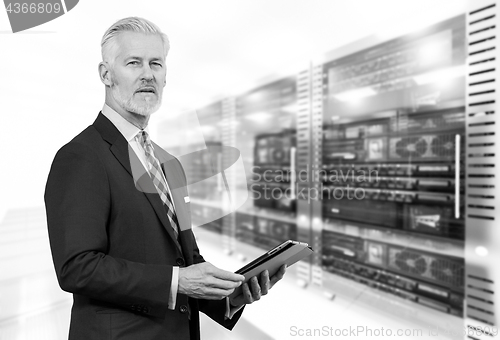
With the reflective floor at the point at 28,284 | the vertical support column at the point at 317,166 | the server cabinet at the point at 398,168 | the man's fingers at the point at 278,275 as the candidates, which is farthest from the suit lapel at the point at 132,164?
the vertical support column at the point at 317,166

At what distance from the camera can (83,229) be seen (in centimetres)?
83

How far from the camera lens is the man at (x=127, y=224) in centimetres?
83

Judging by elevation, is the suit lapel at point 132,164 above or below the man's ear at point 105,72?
below

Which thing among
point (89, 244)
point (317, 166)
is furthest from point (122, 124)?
point (317, 166)

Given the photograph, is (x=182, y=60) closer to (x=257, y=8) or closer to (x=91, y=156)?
(x=257, y=8)

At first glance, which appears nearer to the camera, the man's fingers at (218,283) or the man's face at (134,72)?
the man's fingers at (218,283)

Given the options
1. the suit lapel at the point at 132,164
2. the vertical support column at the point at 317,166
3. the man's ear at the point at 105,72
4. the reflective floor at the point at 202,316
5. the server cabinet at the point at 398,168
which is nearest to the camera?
the suit lapel at the point at 132,164

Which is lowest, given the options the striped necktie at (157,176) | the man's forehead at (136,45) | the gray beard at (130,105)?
the striped necktie at (157,176)

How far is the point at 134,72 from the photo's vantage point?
104 cm

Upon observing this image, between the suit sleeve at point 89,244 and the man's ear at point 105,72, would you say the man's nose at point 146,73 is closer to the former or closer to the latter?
the man's ear at point 105,72

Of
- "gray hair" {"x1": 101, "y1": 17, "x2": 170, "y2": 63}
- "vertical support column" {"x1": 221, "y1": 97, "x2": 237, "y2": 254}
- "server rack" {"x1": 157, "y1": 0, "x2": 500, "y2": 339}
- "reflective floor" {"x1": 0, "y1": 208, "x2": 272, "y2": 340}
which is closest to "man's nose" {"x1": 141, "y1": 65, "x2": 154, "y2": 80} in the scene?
"gray hair" {"x1": 101, "y1": 17, "x2": 170, "y2": 63}

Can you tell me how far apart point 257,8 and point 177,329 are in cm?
229

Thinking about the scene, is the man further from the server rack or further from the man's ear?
the server rack

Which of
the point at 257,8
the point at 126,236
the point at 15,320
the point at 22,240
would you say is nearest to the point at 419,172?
the point at 257,8
